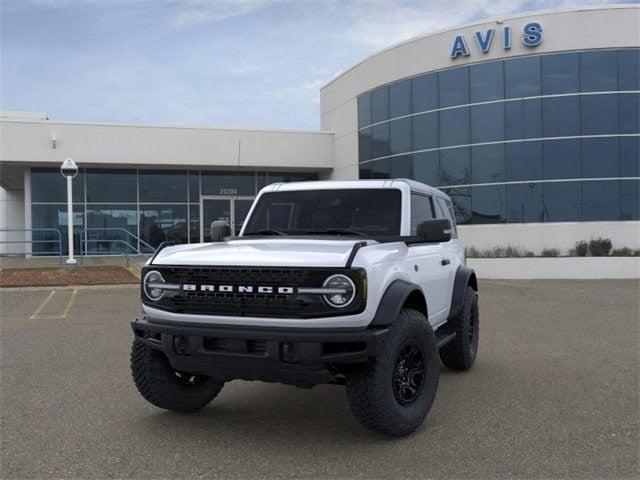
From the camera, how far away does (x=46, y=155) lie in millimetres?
22938

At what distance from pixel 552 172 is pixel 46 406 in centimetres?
1860

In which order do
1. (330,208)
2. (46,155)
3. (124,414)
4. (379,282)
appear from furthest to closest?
(46,155) < (330,208) < (124,414) < (379,282)

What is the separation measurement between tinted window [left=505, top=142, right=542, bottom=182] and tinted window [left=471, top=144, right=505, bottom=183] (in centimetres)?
21

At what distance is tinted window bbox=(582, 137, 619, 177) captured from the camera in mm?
20312

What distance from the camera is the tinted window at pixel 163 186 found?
25.3 meters

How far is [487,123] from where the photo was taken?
71.0 feet

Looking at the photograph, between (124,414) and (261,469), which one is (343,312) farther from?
(124,414)

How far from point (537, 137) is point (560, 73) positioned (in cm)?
222

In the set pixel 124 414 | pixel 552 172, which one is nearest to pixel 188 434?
pixel 124 414

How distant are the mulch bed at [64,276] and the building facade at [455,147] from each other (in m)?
7.09

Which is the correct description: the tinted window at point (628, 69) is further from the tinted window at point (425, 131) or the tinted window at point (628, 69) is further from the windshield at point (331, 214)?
the windshield at point (331, 214)

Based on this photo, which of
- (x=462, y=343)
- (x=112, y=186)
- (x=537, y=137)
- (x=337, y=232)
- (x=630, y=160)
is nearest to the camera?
(x=337, y=232)

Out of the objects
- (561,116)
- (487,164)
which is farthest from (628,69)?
(487,164)

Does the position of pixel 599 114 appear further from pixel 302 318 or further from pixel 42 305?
pixel 302 318
